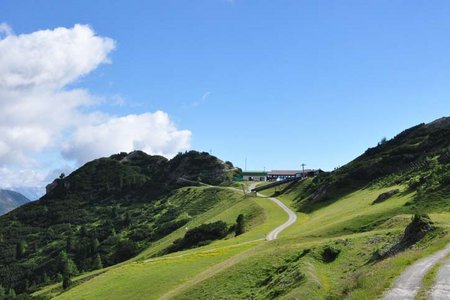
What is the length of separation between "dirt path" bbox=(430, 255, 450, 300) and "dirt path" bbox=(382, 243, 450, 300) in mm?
222

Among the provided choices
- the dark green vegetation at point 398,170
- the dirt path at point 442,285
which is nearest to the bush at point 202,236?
the dark green vegetation at point 398,170

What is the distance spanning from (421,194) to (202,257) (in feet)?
111

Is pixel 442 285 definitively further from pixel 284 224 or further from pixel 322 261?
pixel 284 224

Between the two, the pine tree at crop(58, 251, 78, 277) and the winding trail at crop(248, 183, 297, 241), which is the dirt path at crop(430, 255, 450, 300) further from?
the pine tree at crop(58, 251, 78, 277)

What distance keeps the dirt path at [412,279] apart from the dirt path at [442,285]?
0.22m

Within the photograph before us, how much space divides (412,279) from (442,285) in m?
1.85

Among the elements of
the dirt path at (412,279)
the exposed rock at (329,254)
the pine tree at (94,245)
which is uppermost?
the pine tree at (94,245)

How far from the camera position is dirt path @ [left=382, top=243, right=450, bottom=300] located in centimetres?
2536

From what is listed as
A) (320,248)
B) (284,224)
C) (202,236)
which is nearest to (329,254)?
(320,248)

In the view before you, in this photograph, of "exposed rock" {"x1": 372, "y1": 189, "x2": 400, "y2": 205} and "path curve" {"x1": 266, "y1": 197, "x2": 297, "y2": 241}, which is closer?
"path curve" {"x1": 266, "y1": 197, "x2": 297, "y2": 241}

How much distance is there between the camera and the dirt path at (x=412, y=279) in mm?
25359

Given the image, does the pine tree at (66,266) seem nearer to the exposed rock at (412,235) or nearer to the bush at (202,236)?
the bush at (202,236)

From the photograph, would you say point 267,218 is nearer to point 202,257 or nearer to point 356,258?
point 202,257

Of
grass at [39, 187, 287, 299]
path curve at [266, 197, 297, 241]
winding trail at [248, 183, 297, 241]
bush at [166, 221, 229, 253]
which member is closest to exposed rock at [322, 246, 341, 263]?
grass at [39, 187, 287, 299]
